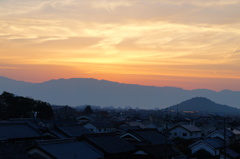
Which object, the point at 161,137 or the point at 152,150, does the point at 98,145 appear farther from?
the point at 161,137

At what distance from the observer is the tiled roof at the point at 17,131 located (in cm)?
2477

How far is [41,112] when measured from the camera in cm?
6272

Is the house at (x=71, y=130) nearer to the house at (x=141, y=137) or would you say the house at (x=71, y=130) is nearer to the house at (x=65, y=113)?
the house at (x=141, y=137)

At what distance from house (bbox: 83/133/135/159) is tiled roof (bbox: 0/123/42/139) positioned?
5.52m

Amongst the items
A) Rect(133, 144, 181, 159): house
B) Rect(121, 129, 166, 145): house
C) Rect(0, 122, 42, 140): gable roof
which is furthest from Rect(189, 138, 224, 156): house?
Rect(0, 122, 42, 140): gable roof

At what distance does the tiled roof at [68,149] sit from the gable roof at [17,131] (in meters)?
5.84

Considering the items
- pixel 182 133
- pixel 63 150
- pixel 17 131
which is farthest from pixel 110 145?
pixel 182 133

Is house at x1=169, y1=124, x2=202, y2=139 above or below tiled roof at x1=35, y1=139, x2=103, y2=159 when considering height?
below

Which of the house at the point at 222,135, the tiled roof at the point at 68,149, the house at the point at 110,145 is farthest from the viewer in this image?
the house at the point at 222,135

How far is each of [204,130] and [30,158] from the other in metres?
49.8

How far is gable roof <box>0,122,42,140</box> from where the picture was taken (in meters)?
24.8

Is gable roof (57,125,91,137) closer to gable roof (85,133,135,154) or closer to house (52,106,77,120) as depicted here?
gable roof (85,133,135,154)

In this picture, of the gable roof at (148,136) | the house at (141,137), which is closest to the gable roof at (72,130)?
the house at (141,137)

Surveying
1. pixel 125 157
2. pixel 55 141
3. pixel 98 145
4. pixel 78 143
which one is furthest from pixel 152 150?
pixel 55 141
